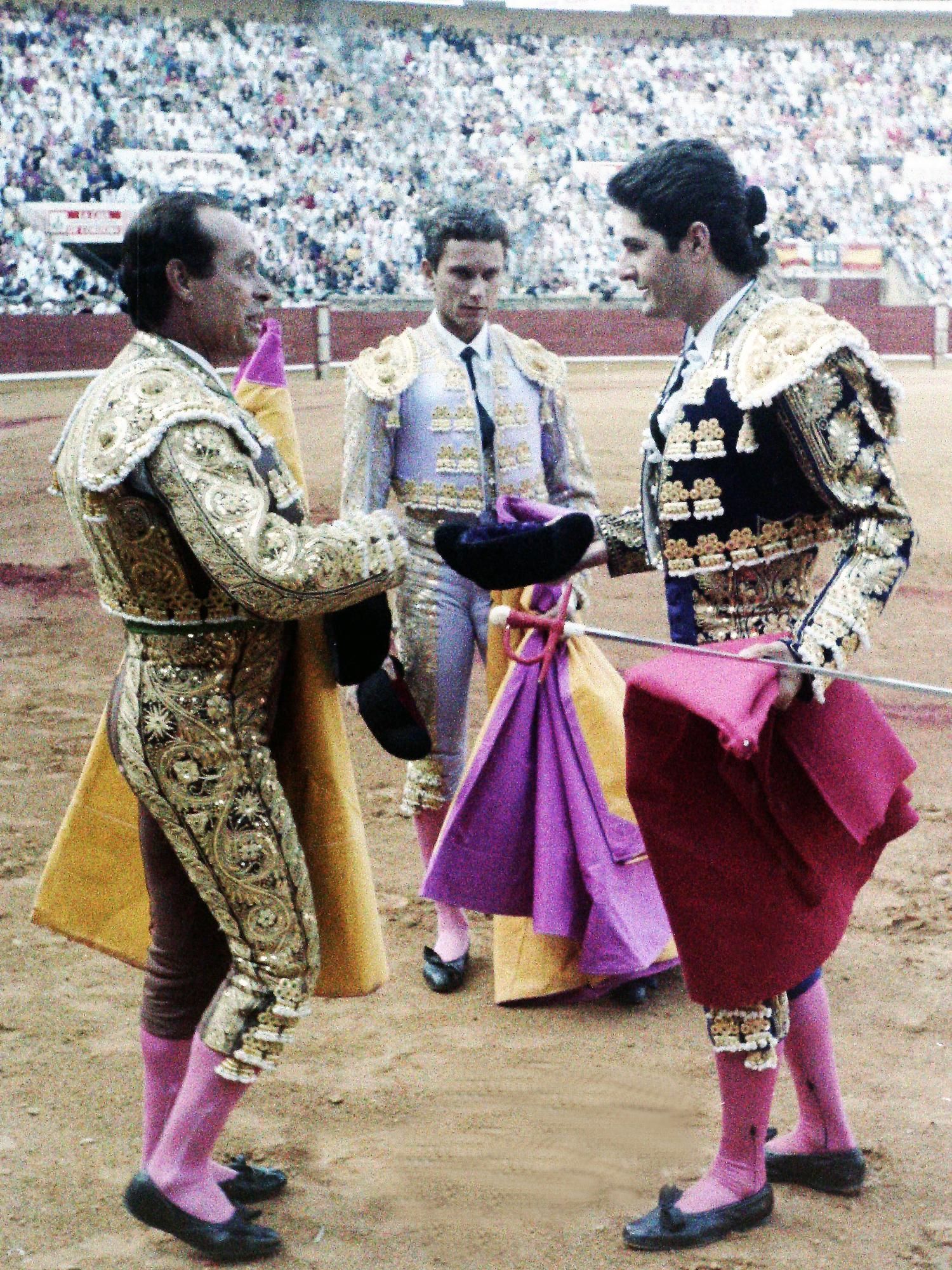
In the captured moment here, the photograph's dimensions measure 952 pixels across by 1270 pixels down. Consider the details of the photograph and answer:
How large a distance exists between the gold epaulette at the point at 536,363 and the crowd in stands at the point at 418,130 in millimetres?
12117

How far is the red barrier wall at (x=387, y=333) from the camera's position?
47.0ft

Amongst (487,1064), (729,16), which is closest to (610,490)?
(487,1064)

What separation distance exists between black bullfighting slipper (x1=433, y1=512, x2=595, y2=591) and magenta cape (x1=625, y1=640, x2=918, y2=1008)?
0.20m

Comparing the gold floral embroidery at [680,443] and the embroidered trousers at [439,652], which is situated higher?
the gold floral embroidery at [680,443]

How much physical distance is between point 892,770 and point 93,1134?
4.93ft

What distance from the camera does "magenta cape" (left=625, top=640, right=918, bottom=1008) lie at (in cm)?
211

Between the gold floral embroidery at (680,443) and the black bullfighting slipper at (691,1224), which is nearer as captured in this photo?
the gold floral embroidery at (680,443)

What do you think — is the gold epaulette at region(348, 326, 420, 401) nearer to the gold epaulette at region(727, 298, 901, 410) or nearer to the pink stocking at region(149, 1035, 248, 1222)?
the gold epaulette at region(727, 298, 901, 410)

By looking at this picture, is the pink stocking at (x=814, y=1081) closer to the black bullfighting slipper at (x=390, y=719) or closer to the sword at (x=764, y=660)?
the sword at (x=764, y=660)

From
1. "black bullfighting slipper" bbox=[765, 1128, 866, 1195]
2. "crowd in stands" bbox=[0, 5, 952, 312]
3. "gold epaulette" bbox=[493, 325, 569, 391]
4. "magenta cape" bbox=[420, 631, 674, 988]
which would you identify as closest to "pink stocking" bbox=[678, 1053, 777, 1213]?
"black bullfighting slipper" bbox=[765, 1128, 866, 1195]

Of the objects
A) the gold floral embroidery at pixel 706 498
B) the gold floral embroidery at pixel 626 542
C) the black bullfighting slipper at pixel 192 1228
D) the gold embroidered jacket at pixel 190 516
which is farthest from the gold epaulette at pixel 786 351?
the black bullfighting slipper at pixel 192 1228

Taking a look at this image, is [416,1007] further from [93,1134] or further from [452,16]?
[452,16]

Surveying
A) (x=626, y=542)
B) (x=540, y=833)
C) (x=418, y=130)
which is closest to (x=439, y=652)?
(x=540, y=833)

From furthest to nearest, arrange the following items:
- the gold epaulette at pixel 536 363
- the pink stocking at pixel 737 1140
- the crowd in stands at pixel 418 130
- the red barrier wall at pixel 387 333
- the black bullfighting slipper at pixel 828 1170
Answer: the crowd in stands at pixel 418 130
the red barrier wall at pixel 387 333
the gold epaulette at pixel 536 363
the black bullfighting slipper at pixel 828 1170
the pink stocking at pixel 737 1140
